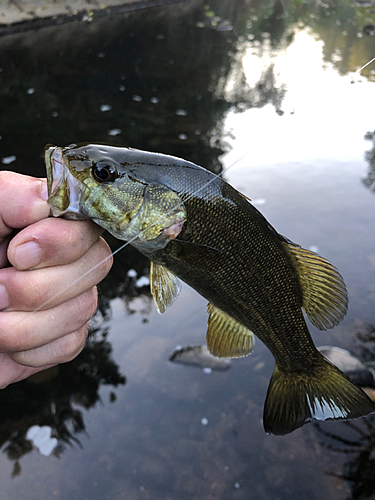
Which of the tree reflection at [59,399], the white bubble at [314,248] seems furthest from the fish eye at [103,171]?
the white bubble at [314,248]

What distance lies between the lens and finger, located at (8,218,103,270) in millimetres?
1345

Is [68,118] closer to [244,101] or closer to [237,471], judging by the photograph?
[244,101]

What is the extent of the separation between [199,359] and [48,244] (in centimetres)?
214

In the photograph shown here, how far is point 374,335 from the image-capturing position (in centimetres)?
333

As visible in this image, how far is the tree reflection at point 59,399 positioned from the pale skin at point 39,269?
144cm

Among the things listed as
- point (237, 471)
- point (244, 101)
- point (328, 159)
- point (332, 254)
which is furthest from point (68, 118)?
point (237, 471)

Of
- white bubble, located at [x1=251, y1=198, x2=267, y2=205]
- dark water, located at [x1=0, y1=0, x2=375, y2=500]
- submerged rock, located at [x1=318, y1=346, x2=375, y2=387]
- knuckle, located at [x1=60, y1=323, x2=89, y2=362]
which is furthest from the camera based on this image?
white bubble, located at [x1=251, y1=198, x2=267, y2=205]

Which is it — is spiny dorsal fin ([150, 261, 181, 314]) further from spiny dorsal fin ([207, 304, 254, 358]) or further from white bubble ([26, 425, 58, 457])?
white bubble ([26, 425, 58, 457])

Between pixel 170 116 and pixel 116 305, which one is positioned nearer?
pixel 116 305

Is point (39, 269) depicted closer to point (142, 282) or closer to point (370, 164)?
point (142, 282)

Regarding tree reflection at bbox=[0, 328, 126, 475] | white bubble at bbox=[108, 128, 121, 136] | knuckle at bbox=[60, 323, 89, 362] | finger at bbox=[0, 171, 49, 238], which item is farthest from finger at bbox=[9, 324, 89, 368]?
white bubble at bbox=[108, 128, 121, 136]

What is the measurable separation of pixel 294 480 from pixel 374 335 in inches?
56.3

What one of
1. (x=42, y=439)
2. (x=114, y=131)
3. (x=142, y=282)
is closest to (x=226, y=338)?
(x=42, y=439)

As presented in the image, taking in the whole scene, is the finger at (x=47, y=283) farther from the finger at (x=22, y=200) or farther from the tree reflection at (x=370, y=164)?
the tree reflection at (x=370, y=164)
